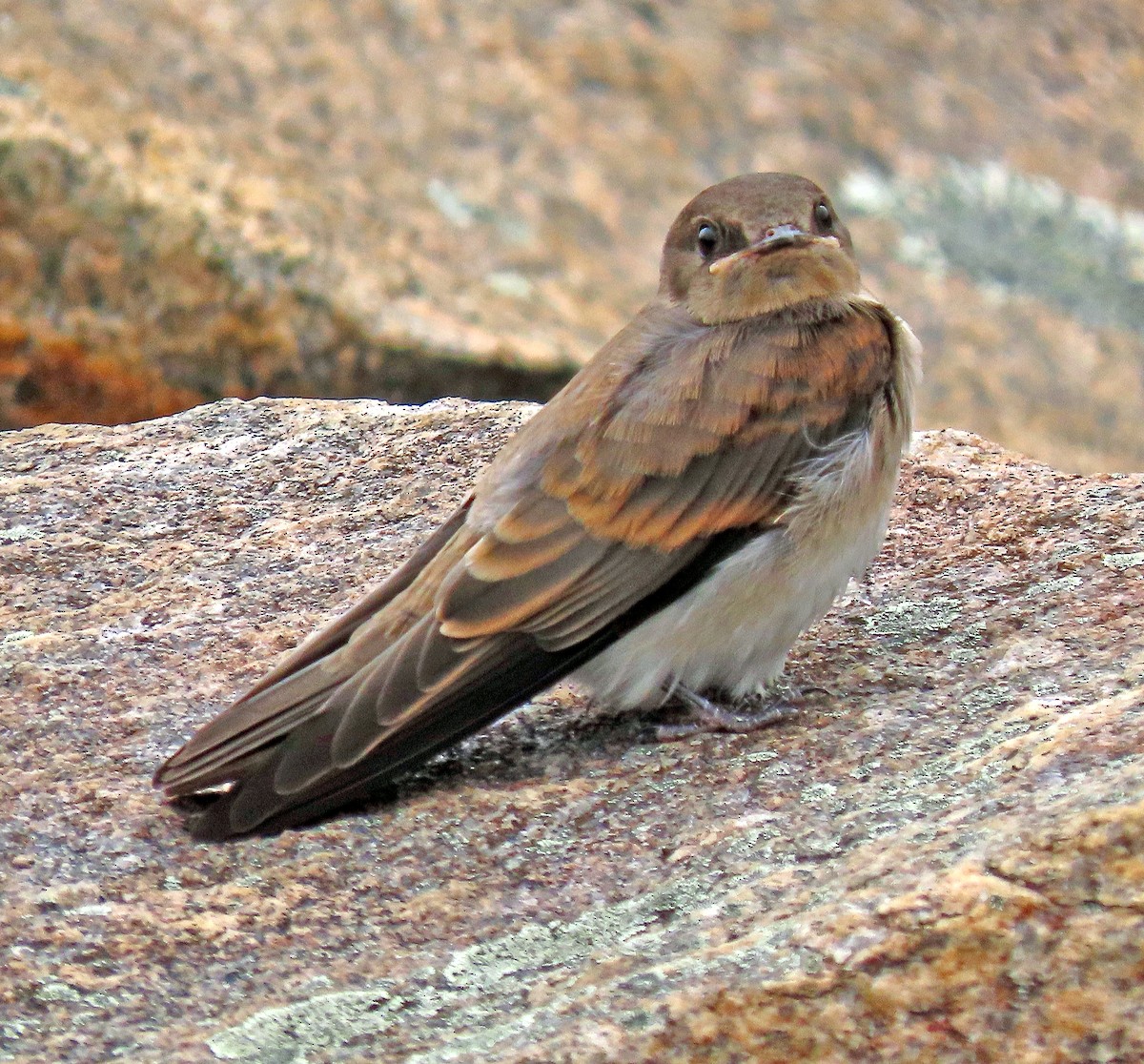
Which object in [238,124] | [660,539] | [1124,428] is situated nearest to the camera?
[660,539]

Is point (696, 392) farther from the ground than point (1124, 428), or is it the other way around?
point (696, 392)

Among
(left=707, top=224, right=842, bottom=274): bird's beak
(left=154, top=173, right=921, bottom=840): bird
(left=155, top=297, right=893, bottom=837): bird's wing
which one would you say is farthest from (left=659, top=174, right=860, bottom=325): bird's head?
(left=155, top=297, right=893, bottom=837): bird's wing

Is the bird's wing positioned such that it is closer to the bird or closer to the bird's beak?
the bird

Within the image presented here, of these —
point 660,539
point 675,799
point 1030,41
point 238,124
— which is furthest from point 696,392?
point 1030,41

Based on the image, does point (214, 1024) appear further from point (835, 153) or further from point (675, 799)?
point (835, 153)

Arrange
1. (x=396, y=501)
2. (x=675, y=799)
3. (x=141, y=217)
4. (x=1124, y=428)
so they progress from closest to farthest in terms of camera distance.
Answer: (x=675, y=799) < (x=396, y=501) < (x=141, y=217) < (x=1124, y=428)

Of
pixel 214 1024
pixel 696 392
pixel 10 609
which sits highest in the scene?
pixel 696 392

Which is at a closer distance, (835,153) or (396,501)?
(396,501)
